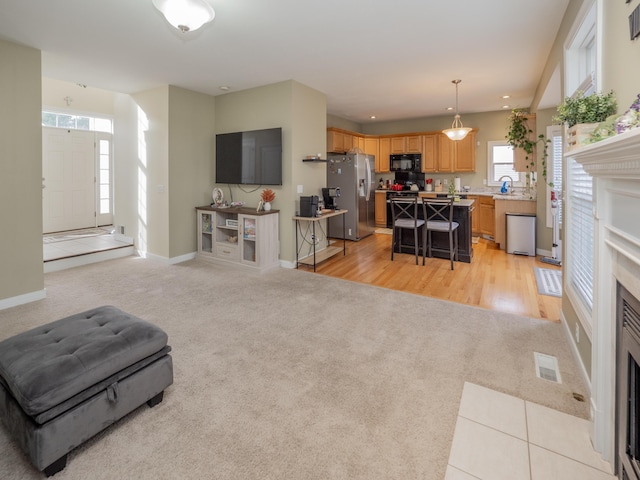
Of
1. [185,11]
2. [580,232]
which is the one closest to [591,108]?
[580,232]

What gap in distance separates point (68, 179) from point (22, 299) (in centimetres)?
427

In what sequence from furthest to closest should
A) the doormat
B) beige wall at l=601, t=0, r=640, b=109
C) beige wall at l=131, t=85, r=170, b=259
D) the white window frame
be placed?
1. beige wall at l=131, t=85, r=170, b=259
2. the doormat
3. the white window frame
4. beige wall at l=601, t=0, r=640, b=109

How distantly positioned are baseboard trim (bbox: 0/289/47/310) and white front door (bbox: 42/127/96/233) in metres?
3.60

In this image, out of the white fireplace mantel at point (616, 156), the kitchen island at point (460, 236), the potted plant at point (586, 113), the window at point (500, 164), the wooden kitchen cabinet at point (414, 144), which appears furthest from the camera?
the wooden kitchen cabinet at point (414, 144)

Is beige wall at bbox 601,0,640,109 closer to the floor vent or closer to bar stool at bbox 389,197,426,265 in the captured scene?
the floor vent

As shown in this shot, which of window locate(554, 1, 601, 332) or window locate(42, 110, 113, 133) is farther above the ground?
window locate(42, 110, 113, 133)

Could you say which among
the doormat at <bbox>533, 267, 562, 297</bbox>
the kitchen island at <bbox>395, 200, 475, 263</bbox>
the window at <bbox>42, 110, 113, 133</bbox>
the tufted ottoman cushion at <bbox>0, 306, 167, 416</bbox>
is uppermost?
the window at <bbox>42, 110, 113, 133</bbox>

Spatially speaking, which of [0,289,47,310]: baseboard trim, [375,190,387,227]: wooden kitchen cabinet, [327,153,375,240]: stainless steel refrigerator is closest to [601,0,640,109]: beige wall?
[327,153,375,240]: stainless steel refrigerator

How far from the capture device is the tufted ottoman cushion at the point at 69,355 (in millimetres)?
1486

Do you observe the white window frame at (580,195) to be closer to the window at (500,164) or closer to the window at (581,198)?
the window at (581,198)

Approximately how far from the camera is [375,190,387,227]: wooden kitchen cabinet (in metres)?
8.41

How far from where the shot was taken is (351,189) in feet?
22.9

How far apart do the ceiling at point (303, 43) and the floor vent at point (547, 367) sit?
9.58 ft

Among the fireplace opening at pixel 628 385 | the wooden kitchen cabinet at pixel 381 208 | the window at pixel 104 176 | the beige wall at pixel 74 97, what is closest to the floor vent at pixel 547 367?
the fireplace opening at pixel 628 385
